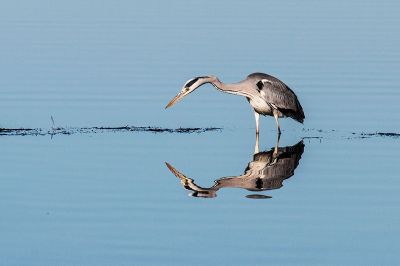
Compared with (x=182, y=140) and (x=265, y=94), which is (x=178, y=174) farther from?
(x=265, y=94)

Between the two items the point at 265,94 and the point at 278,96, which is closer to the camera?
the point at 265,94

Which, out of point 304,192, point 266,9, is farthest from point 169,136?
point 266,9

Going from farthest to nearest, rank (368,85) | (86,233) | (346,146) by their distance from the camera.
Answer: (368,85) < (346,146) < (86,233)

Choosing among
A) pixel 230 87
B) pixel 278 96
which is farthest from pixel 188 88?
pixel 278 96

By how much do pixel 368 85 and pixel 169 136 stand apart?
632 cm

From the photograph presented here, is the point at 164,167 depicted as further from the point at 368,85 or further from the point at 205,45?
the point at 205,45

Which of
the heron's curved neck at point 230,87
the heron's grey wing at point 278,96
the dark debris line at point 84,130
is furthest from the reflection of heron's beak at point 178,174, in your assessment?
the heron's grey wing at point 278,96

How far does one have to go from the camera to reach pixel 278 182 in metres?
17.1

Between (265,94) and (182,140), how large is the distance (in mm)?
1956

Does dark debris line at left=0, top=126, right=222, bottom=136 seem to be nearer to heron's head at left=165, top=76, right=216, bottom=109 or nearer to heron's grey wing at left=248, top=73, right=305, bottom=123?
heron's head at left=165, top=76, right=216, bottom=109

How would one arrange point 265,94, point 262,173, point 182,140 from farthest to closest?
1. point 265,94
2. point 182,140
3. point 262,173

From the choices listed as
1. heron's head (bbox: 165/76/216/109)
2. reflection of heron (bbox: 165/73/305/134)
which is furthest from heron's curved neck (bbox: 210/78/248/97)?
heron's head (bbox: 165/76/216/109)

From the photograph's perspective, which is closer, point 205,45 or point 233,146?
point 233,146

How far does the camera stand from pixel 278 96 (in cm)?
2148
